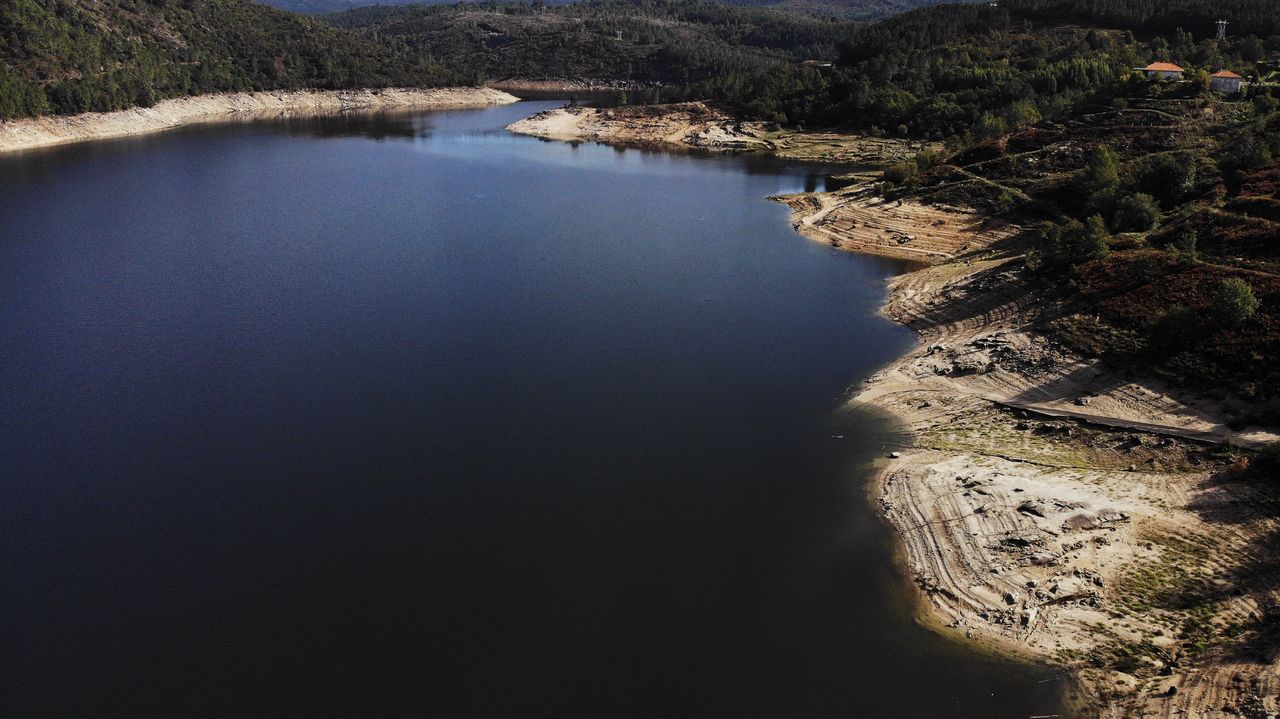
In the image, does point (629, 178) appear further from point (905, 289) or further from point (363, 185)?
point (905, 289)

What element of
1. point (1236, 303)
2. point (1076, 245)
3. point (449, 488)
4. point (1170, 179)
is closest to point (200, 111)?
point (449, 488)

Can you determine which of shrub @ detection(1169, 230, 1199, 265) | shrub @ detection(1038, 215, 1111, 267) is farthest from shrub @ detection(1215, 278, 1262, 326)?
shrub @ detection(1038, 215, 1111, 267)

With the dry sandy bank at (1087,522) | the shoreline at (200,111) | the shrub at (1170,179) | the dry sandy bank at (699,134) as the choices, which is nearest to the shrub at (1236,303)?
the dry sandy bank at (1087,522)

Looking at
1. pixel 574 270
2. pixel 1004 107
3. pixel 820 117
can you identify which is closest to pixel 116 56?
pixel 820 117

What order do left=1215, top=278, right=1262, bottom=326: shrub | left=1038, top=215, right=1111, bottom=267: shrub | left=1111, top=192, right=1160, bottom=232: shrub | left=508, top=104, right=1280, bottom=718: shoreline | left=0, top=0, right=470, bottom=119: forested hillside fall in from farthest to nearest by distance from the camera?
1. left=0, top=0, right=470, bottom=119: forested hillside
2. left=1111, top=192, right=1160, bottom=232: shrub
3. left=1038, top=215, right=1111, bottom=267: shrub
4. left=1215, top=278, right=1262, bottom=326: shrub
5. left=508, top=104, right=1280, bottom=718: shoreline

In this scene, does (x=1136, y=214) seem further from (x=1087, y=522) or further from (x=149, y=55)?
(x=149, y=55)

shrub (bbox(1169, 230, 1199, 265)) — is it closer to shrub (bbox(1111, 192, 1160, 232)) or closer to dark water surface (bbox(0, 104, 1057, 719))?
shrub (bbox(1111, 192, 1160, 232))
